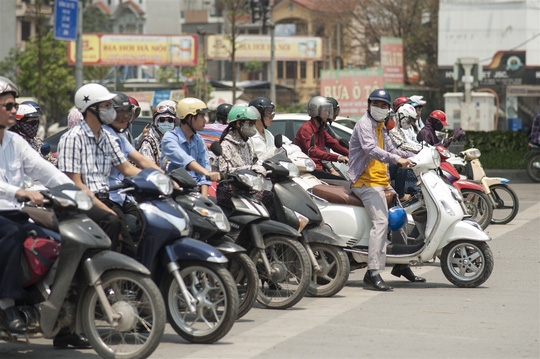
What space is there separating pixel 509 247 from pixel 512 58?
26950 millimetres

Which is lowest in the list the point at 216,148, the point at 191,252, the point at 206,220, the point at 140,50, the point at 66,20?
the point at 191,252

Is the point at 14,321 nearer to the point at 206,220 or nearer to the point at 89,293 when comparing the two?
the point at 89,293

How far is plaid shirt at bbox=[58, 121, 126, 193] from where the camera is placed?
751 centimetres

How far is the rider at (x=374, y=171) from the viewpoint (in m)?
9.73

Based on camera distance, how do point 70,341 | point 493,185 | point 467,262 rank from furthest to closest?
point 493,185, point 467,262, point 70,341

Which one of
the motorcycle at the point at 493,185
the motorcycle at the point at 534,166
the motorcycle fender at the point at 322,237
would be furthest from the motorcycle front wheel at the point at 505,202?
the motorcycle at the point at 534,166

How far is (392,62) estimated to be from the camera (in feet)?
134

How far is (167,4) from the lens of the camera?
309ft

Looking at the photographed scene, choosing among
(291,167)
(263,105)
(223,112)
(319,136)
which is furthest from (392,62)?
(291,167)

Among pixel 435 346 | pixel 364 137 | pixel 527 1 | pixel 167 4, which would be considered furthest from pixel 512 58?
pixel 167 4

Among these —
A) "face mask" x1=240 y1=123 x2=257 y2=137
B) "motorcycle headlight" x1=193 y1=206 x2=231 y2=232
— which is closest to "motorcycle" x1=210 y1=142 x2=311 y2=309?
"face mask" x1=240 y1=123 x2=257 y2=137

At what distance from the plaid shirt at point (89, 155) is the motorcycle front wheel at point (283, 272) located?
159 centimetres

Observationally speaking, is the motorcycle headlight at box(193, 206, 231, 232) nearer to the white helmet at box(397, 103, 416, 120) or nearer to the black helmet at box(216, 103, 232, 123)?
the white helmet at box(397, 103, 416, 120)

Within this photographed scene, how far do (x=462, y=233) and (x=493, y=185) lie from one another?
5853 millimetres
